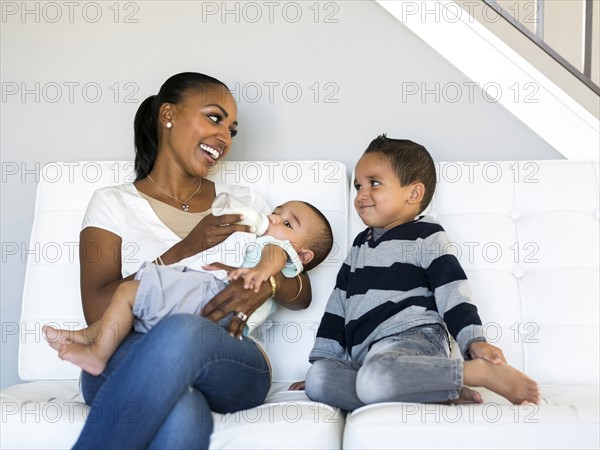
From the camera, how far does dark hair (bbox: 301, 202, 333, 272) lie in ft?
6.79

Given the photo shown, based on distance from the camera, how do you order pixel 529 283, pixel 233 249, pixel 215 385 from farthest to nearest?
1. pixel 529 283
2. pixel 233 249
3. pixel 215 385

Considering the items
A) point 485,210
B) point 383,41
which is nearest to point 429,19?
point 383,41

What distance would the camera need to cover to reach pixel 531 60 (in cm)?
278

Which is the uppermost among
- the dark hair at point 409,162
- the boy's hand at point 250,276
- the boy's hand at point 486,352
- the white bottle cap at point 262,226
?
the dark hair at point 409,162

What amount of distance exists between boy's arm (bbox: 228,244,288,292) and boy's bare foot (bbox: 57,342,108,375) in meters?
0.34

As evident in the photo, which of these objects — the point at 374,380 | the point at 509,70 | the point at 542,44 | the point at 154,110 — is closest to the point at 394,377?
the point at 374,380

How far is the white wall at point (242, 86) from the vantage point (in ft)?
8.23

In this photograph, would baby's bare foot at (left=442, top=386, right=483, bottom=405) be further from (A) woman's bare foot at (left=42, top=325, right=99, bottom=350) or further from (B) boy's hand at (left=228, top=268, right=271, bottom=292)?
(A) woman's bare foot at (left=42, top=325, right=99, bottom=350)

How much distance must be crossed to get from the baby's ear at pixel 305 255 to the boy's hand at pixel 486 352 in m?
0.47

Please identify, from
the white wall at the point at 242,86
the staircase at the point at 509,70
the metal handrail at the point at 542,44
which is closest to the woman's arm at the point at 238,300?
the white wall at the point at 242,86

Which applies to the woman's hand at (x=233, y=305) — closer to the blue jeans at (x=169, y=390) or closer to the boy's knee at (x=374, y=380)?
the blue jeans at (x=169, y=390)

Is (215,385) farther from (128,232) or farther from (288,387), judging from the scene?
(128,232)

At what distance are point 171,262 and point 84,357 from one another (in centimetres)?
34

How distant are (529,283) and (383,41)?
904mm
